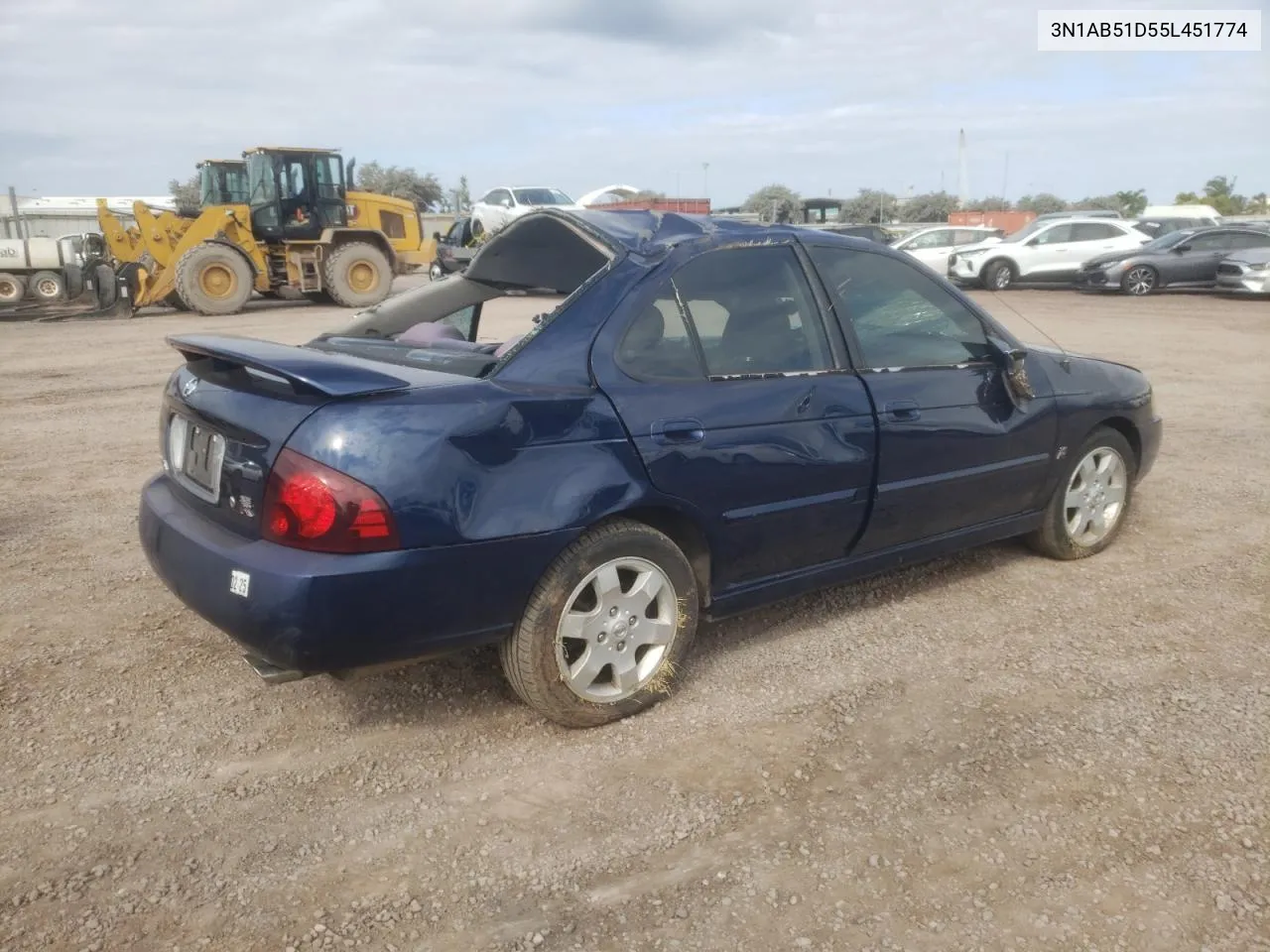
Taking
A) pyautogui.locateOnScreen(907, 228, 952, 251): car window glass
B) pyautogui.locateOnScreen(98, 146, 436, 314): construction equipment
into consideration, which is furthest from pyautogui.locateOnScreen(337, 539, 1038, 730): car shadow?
pyautogui.locateOnScreen(907, 228, 952, 251): car window glass

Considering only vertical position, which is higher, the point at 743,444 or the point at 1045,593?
the point at 743,444

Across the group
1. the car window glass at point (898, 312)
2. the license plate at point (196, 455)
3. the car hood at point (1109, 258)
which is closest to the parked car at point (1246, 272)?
the car hood at point (1109, 258)

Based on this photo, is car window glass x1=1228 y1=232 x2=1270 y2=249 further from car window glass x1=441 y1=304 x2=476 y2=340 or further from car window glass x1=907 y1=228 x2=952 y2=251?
car window glass x1=441 y1=304 x2=476 y2=340

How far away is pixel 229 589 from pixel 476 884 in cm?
105

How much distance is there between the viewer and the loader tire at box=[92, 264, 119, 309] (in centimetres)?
1764

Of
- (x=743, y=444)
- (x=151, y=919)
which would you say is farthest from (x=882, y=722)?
(x=151, y=919)

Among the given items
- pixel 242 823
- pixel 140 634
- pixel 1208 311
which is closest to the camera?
pixel 242 823

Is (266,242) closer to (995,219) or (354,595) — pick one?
(354,595)

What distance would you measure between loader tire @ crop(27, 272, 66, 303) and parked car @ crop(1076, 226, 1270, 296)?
20.0 metres

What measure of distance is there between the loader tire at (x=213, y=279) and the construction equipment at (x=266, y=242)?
0.02 meters

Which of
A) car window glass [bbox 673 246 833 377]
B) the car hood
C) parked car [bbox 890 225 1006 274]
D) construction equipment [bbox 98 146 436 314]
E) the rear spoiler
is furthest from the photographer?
parked car [bbox 890 225 1006 274]

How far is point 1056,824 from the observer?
2711mm

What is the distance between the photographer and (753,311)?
3.61 metres

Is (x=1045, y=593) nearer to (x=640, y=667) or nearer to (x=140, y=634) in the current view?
(x=640, y=667)
